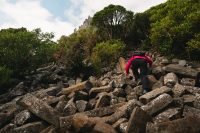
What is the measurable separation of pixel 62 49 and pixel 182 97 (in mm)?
14350

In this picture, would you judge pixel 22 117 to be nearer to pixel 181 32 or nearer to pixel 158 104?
pixel 158 104

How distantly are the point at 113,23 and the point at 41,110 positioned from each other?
14.1m

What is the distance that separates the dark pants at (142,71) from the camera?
14008 mm

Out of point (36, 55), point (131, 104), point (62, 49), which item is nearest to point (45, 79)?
point (36, 55)

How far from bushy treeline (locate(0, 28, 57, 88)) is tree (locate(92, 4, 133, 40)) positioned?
183 inches

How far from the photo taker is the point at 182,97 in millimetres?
12867

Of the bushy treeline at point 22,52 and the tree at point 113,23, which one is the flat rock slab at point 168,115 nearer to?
the bushy treeline at point 22,52

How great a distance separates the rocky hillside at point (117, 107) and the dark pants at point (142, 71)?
1.13 feet

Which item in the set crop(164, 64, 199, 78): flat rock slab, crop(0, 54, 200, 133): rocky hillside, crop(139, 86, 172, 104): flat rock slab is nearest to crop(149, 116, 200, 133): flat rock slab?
crop(0, 54, 200, 133): rocky hillside

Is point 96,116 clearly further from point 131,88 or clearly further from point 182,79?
point 182,79

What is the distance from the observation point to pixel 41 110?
1247cm

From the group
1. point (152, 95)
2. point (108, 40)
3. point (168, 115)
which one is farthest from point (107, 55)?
point (168, 115)

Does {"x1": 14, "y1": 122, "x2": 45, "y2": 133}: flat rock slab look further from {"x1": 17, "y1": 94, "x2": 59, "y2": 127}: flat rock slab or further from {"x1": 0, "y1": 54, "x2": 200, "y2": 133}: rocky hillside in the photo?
{"x1": 17, "y1": 94, "x2": 59, "y2": 127}: flat rock slab

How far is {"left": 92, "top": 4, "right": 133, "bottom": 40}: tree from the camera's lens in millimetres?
25422
